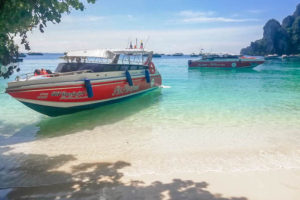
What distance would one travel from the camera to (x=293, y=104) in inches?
617

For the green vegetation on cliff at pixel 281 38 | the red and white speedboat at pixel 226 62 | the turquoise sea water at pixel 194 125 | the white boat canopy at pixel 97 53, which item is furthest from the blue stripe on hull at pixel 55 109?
the green vegetation on cliff at pixel 281 38

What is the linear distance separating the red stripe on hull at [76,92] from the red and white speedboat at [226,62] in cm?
4494

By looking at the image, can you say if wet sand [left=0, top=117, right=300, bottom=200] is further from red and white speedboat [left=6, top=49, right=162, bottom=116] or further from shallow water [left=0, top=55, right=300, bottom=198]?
red and white speedboat [left=6, top=49, right=162, bottom=116]

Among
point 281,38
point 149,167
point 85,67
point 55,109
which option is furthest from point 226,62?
point 281,38

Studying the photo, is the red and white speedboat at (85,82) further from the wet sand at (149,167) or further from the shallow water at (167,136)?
the wet sand at (149,167)

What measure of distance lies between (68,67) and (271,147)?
37.8ft

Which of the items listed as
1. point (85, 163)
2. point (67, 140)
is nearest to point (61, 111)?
point (67, 140)

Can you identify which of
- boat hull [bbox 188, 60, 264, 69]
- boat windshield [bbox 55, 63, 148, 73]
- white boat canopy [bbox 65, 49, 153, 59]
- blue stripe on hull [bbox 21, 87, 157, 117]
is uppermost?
white boat canopy [bbox 65, 49, 153, 59]

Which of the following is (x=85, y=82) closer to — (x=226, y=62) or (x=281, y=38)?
(x=226, y=62)

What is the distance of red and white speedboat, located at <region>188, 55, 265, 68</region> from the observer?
55.6m

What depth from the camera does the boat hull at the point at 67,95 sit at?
1113 centimetres

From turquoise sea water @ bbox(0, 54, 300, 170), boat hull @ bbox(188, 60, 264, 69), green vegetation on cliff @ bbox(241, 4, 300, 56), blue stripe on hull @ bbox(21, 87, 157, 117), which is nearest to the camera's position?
turquoise sea water @ bbox(0, 54, 300, 170)

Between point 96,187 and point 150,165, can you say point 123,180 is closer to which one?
point 96,187

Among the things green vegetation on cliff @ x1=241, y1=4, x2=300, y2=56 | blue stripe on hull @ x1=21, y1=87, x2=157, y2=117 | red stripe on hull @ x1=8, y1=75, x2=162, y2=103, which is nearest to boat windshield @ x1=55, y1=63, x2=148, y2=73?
red stripe on hull @ x1=8, y1=75, x2=162, y2=103
